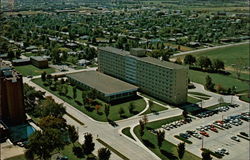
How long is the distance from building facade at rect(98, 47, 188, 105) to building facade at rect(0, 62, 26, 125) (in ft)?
48.0

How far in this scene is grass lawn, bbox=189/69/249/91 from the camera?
38.5m

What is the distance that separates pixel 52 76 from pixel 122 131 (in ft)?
61.2

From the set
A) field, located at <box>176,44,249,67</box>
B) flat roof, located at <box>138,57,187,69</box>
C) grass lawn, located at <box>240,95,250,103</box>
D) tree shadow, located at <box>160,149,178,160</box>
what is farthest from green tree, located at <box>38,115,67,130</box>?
field, located at <box>176,44,249,67</box>

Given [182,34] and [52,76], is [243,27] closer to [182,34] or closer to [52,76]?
[182,34]

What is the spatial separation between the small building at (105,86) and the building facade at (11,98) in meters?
9.19

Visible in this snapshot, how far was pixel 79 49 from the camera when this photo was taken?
5909 centimetres

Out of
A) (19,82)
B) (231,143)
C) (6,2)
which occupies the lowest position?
(231,143)

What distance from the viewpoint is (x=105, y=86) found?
34000mm

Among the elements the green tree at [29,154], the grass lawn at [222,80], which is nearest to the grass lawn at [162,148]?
the green tree at [29,154]

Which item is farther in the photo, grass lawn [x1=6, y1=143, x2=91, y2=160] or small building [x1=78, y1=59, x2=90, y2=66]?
small building [x1=78, y1=59, x2=90, y2=66]

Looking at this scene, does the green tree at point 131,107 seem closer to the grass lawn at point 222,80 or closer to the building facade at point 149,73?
the building facade at point 149,73

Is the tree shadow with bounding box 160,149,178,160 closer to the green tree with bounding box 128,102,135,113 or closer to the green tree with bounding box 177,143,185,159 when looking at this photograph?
the green tree with bounding box 177,143,185,159

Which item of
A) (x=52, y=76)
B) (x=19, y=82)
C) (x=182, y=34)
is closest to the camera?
(x=19, y=82)

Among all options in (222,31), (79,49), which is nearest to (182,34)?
(222,31)
